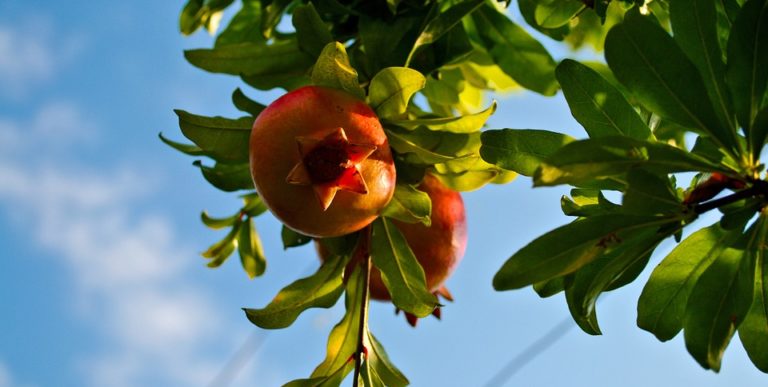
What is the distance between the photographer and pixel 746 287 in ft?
4.81

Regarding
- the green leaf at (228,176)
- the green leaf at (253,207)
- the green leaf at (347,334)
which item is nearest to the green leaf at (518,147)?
the green leaf at (347,334)

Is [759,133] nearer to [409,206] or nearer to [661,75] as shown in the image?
[661,75]

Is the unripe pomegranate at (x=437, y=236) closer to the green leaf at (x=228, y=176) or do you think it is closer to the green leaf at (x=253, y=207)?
the green leaf at (x=228, y=176)

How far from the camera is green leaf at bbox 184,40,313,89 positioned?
1981mm

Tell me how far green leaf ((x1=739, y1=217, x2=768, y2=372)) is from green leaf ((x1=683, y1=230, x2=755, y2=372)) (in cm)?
5

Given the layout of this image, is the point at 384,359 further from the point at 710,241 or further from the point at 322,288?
the point at 710,241

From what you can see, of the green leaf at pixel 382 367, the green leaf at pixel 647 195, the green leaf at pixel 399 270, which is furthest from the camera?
the green leaf at pixel 382 367

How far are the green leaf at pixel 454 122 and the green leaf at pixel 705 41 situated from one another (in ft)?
1.33

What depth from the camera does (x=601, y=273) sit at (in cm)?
150

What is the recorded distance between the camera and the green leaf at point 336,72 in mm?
1614

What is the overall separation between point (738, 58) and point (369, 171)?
649 mm

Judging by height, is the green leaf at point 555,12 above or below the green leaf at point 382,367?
above

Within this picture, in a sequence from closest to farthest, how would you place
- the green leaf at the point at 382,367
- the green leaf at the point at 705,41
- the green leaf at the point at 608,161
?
1. the green leaf at the point at 608,161
2. the green leaf at the point at 705,41
3. the green leaf at the point at 382,367

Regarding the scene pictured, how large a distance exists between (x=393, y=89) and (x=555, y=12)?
498mm
